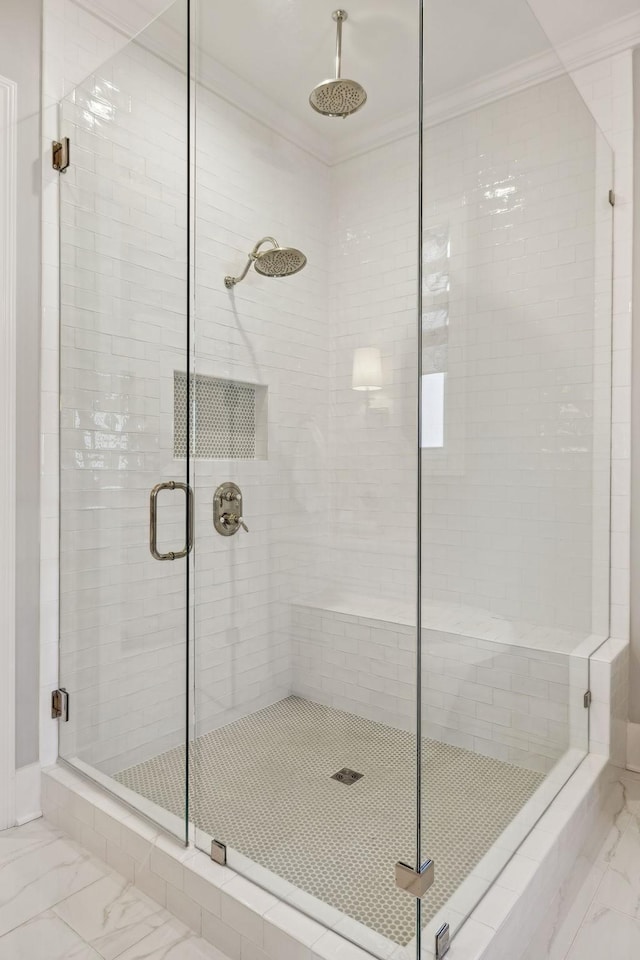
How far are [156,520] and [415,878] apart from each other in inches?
40.6

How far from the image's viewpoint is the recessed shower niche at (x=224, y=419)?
4.72 feet

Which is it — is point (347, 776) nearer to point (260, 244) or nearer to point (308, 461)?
point (308, 461)

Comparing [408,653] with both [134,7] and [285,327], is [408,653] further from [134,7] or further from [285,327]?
[134,7]

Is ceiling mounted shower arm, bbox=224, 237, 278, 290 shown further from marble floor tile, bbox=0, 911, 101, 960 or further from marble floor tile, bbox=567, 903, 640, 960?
marble floor tile, bbox=567, 903, 640, 960

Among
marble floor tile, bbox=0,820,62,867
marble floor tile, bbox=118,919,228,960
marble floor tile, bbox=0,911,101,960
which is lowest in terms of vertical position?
marble floor tile, bbox=0,911,101,960

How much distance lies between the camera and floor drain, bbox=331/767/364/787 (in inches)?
51.4

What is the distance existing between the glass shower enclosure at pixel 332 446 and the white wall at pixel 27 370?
16 cm

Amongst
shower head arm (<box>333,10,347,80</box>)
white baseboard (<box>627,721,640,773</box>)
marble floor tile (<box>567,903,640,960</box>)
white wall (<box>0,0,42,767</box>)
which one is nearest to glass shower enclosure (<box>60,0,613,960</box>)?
shower head arm (<box>333,10,347,80</box>)

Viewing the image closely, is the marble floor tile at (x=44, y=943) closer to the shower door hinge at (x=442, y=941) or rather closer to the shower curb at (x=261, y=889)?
the shower curb at (x=261, y=889)

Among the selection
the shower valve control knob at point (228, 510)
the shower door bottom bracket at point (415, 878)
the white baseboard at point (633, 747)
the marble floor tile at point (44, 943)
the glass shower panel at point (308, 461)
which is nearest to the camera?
the shower door bottom bracket at point (415, 878)

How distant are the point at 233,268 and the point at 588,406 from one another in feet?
4.41

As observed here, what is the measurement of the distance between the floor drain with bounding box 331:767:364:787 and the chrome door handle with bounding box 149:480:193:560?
641mm

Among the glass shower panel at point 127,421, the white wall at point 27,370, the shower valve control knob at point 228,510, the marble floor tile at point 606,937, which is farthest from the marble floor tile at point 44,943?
the marble floor tile at point 606,937

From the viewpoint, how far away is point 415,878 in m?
1.14
